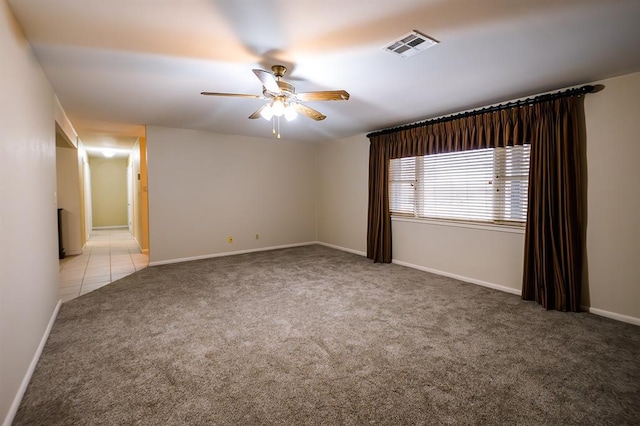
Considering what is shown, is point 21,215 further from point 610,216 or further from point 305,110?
point 610,216

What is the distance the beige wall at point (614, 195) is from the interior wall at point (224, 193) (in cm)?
484

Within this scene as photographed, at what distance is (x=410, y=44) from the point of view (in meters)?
2.23

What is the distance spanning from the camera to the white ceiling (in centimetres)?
184

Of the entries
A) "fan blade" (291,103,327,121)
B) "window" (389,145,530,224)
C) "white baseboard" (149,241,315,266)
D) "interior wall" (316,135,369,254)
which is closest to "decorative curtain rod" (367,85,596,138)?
"window" (389,145,530,224)

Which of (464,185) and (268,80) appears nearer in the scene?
(268,80)

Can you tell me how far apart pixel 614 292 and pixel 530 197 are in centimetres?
115

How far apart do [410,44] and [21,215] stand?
9.53 ft

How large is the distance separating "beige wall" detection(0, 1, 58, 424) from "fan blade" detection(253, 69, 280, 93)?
1.44 m

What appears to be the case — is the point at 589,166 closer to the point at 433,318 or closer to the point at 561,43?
the point at 561,43

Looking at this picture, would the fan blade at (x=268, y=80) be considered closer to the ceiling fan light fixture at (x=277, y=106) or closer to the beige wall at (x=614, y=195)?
the ceiling fan light fixture at (x=277, y=106)

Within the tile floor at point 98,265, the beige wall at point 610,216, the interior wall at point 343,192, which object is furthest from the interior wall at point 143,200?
the beige wall at point 610,216

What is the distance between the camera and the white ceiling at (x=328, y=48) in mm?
1836

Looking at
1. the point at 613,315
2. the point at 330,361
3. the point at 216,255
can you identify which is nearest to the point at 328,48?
the point at 330,361

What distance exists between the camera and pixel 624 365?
2146 millimetres
